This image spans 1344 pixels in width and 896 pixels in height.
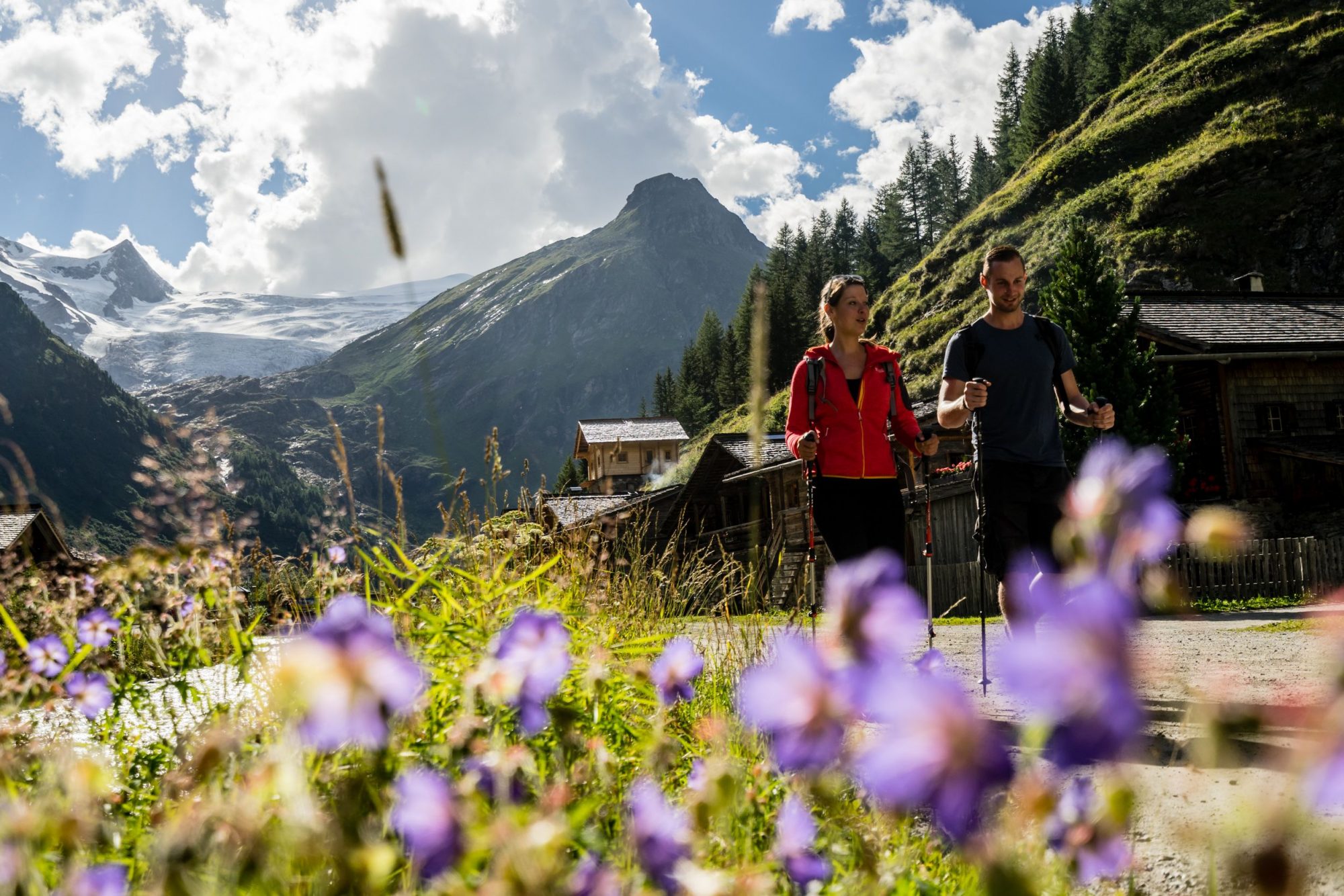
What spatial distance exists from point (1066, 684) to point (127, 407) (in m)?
169

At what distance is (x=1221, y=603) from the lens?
1496cm

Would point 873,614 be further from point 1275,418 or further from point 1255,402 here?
point 1275,418

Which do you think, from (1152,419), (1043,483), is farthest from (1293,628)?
(1152,419)

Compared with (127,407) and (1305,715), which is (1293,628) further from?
(127,407)

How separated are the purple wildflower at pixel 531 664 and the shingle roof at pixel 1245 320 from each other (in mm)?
25699

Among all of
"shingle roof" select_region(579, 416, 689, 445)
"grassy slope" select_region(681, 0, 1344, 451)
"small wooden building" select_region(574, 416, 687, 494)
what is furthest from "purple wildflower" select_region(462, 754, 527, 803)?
"shingle roof" select_region(579, 416, 689, 445)

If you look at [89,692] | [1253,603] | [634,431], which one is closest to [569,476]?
[634,431]

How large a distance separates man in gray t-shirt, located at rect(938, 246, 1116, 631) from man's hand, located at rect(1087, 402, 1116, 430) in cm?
85

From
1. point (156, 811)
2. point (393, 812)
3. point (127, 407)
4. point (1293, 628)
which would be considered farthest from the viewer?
point (127, 407)

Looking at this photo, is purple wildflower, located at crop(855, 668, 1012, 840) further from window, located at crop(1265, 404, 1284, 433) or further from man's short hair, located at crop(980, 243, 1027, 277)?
window, located at crop(1265, 404, 1284, 433)

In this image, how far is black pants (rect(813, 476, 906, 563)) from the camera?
14.1ft

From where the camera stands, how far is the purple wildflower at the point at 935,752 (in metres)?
0.51

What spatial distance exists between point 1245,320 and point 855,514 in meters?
26.7

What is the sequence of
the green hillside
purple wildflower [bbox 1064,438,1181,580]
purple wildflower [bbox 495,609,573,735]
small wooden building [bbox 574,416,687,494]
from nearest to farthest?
purple wildflower [bbox 1064,438,1181,580] < purple wildflower [bbox 495,609,573,735] < the green hillside < small wooden building [bbox 574,416,687,494]
